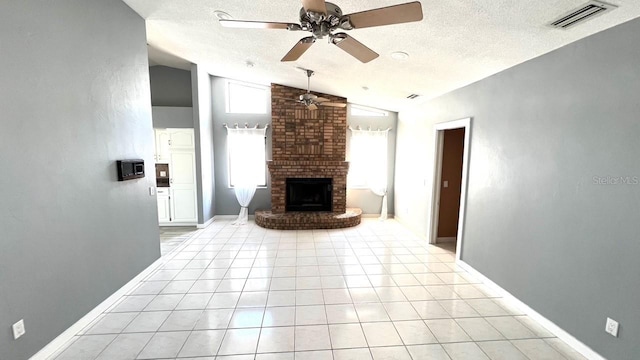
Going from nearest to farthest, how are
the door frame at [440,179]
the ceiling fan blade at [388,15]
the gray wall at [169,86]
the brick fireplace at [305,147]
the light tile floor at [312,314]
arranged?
the ceiling fan blade at [388,15], the light tile floor at [312,314], the door frame at [440,179], the gray wall at [169,86], the brick fireplace at [305,147]

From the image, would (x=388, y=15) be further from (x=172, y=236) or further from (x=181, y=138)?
(x=172, y=236)

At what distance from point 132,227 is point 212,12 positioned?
8.37 feet

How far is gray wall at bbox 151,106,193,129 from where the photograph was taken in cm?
514

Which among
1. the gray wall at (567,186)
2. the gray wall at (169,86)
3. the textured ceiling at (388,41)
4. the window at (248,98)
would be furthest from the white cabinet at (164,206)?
the gray wall at (567,186)

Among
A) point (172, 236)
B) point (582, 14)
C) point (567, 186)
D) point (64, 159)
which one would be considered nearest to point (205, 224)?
point (172, 236)

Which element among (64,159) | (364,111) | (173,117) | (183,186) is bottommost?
(183,186)

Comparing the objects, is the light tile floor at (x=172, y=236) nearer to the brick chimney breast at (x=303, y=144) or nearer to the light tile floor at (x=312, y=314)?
the light tile floor at (x=312, y=314)

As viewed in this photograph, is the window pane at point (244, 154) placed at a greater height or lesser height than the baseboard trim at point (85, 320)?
greater

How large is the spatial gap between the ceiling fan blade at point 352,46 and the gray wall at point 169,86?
4.65m

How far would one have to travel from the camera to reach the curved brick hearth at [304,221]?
539 centimetres

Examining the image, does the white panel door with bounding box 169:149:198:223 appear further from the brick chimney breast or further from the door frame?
the door frame

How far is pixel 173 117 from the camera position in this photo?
5.18 meters

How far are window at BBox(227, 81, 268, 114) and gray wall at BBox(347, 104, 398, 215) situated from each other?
1.98 m

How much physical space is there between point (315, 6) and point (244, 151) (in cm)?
467
